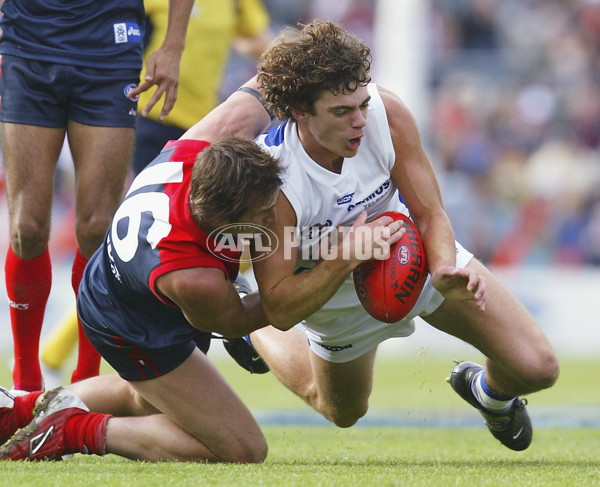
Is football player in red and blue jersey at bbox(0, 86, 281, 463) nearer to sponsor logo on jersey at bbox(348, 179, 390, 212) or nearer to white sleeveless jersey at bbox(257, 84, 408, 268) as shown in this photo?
white sleeveless jersey at bbox(257, 84, 408, 268)

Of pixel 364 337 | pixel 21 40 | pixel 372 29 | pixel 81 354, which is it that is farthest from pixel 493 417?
pixel 372 29

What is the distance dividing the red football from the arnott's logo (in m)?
0.42

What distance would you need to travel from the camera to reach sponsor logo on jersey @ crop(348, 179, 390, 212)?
4234 mm

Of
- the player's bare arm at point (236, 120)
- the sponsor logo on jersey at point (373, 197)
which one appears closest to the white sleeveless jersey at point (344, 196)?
the sponsor logo on jersey at point (373, 197)

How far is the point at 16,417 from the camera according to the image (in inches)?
173

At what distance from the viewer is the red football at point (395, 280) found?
4.03m

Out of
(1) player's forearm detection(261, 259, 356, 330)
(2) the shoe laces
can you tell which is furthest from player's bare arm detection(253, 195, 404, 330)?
(2) the shoe laces

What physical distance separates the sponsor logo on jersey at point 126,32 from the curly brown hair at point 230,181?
1189 millimetres

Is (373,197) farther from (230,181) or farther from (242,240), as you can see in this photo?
(230,181)

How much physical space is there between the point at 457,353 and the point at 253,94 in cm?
726

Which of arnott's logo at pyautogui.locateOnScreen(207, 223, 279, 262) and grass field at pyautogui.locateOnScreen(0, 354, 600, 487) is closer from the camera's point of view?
grass field at pyautogui.locateOnScreen(0, 354, 600, 487)

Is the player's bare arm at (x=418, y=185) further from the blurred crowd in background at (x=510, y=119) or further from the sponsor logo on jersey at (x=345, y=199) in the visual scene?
the blurred crowd in background at (x=510, y=119)

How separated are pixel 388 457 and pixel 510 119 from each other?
33.0 ft

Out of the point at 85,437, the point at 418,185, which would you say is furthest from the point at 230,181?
the point at 85,437
